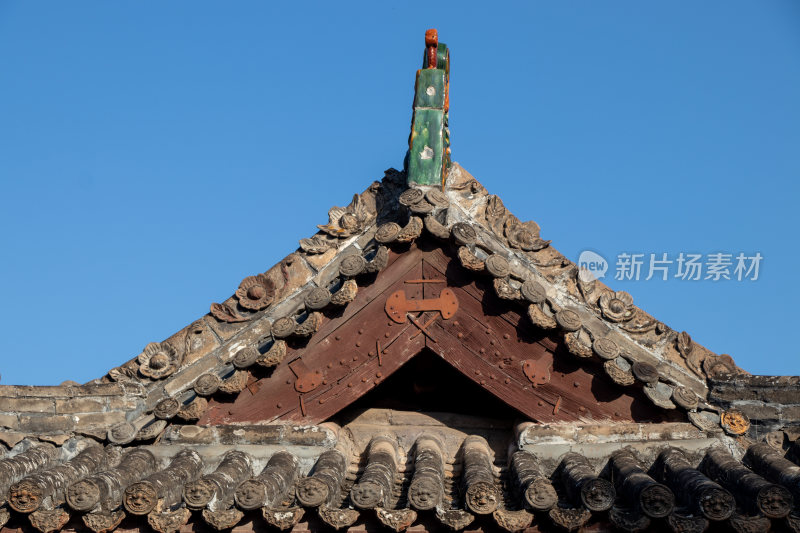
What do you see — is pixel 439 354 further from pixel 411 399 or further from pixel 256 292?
pixel 256 292

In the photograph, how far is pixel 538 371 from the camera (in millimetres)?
7820

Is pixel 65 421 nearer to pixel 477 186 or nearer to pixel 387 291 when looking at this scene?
pixel 387 291

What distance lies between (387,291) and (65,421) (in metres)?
3.08

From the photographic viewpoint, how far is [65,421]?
8.36 meters

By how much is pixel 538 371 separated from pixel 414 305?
1.14 metres

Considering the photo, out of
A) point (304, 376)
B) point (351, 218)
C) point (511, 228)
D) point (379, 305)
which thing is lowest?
point (304, 376)

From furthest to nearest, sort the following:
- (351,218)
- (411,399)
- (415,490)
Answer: (351,218) < (411,399) < (415,490)

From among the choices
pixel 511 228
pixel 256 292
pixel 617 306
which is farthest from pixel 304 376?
pixel 617 306

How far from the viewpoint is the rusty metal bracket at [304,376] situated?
7.92m

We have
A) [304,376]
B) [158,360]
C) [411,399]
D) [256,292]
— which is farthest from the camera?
[411,399]

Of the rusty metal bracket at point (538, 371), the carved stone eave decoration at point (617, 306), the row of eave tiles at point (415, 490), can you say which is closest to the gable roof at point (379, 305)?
the carved stone eave decoration at point (617, 306)

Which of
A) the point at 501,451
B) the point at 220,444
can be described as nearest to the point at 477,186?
the point at 501,451

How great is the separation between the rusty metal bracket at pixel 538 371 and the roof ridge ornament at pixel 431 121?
66.7 inches

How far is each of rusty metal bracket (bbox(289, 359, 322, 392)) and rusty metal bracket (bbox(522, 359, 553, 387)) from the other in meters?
1.70
